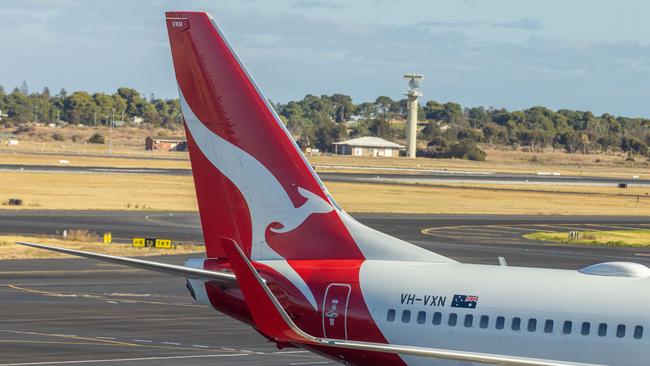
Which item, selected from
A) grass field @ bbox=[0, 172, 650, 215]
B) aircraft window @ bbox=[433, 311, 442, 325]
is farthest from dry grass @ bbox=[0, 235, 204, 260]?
aircraft window @ bbox=[433, 311, 442, 325]

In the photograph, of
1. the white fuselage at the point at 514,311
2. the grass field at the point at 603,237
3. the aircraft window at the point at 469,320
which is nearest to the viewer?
the white fuselage at the point at 514,311

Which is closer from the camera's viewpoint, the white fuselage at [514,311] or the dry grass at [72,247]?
the white fuselage at [514,311]

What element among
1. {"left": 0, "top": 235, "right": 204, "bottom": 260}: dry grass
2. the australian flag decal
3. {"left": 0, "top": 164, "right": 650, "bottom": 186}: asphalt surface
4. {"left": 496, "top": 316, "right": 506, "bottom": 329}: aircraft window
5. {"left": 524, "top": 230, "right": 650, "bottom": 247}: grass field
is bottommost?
{"left": 0, "top": 235, "right": 204, "bottom": 260}: dry grass

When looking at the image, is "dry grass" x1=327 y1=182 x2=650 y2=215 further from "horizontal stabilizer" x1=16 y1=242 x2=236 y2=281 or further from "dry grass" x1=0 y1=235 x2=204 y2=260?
"horizontal stabilizer" x1=16 y1=242 x2=236 y2=281

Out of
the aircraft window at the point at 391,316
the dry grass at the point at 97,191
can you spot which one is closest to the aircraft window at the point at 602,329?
the aircraft window at the point at 391,316

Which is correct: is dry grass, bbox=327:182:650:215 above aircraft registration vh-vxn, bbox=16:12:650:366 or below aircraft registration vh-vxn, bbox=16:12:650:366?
below

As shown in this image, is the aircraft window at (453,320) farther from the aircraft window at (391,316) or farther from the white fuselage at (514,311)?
the aircraft window at (391,316)

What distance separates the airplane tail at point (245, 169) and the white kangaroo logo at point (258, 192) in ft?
0.07

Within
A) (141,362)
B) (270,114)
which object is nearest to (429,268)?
(270,114)

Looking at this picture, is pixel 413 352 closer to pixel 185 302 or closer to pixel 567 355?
pixel 567 355

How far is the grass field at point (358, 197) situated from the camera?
365 feet

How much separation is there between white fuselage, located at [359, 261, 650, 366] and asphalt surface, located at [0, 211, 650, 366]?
1099 centimetres

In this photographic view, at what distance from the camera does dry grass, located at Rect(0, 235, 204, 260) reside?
66125 millimetres

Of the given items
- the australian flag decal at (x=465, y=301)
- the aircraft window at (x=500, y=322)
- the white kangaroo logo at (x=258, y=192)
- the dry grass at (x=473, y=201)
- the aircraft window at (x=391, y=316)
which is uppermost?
the white kangaroo logo at (x=258, y=192)
